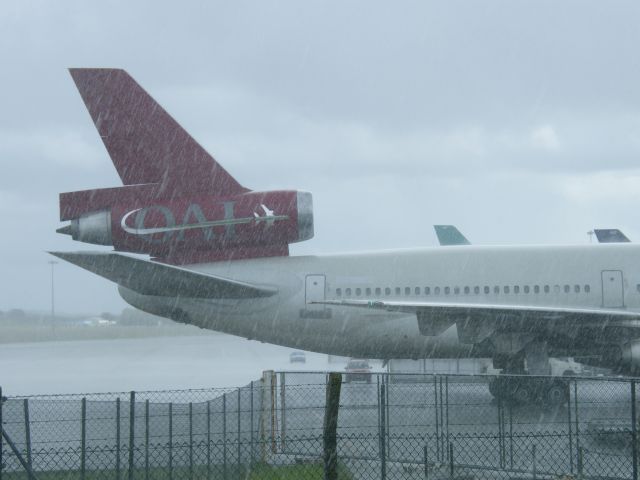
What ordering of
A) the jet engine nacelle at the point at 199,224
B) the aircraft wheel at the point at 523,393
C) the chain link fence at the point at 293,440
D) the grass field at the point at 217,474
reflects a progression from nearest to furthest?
the chain link fence at the point at 293,440
the grass field at the point at 217,474
the aircraft wheel at the point at 523,393
the jet engine nacelle at the point at 199,224

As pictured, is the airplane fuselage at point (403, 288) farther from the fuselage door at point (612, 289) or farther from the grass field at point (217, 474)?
the grass field at point (217, 474)

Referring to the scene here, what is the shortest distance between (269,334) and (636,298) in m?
8.66

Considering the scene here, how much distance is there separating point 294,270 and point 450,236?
12.1m

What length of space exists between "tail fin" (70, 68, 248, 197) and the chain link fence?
218 inches

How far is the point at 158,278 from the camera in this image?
19.1 meters

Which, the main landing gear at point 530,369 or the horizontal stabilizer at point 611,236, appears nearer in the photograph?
the main landing gear at point 530,369

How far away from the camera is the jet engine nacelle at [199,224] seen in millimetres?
20312

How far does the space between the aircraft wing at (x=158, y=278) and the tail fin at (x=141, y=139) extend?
90.0 inches

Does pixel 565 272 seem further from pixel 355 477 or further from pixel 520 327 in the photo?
pixel 355 477

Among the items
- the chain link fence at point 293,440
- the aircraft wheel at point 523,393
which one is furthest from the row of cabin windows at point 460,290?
the chain link fence at point 293,440

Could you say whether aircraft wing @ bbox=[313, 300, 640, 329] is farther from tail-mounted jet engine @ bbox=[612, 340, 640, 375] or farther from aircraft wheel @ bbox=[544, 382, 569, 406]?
aircraft wheel @ bbox=[544, 382, 569, 406]

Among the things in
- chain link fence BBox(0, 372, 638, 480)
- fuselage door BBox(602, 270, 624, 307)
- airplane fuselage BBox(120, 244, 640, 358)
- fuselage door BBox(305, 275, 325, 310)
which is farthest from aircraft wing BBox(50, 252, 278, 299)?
fuselage door BBox(602, 270, 624, 307)

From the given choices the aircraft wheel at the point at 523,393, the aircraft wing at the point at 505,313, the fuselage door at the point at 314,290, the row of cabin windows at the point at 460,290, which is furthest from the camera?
the fuselage door at the point at 314,290

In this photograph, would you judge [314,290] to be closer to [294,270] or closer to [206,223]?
[294,270]
